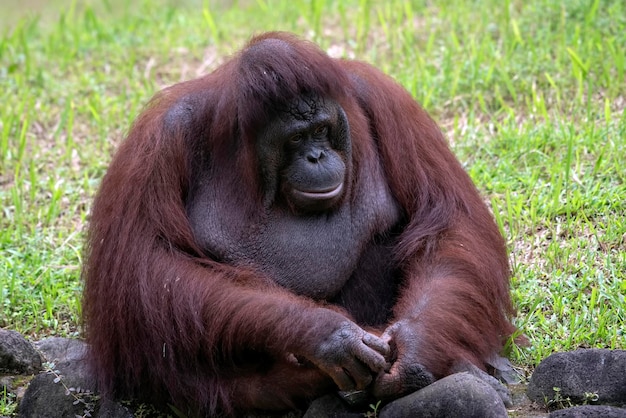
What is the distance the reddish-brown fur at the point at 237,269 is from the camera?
10.4ft

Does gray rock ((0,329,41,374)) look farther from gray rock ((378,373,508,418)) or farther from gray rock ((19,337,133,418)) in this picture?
gray rock ((378,373,508,418))

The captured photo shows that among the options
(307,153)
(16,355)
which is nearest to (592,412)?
(307,153)

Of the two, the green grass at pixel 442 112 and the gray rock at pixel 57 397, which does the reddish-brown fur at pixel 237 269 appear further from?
the green grass at pixel 442 112

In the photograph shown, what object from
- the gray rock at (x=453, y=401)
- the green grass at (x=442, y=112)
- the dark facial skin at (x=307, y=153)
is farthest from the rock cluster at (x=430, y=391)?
the dark facial skin at (x=307, y=153)

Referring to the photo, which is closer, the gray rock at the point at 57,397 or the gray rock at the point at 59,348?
the gray rock at the point at 57,397

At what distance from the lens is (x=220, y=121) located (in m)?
3.34

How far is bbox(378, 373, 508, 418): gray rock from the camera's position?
2828 mm

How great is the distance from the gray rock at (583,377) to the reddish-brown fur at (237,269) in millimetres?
228

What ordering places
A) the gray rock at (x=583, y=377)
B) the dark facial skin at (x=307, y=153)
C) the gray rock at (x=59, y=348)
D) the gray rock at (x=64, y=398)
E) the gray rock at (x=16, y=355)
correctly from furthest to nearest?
the gray rock at (x=59, y=348), the gray rock at (x=16, y=355), the gray rock at (x=64, y=398), the dark facial skin at (x=307, y=153), the gray rock at (x=583, y=377)

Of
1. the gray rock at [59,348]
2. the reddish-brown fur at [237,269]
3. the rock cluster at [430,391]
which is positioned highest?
the reddish-brown fur at [237,269]

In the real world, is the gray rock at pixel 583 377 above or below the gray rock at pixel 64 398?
above

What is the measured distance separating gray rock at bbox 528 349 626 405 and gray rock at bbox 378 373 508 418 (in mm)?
346

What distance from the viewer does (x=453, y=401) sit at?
9.33 ft

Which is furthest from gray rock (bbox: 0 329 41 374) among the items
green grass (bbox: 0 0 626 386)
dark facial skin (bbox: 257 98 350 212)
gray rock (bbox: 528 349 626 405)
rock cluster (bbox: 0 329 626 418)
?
gray rock (bbox: 528 349 626 405)
